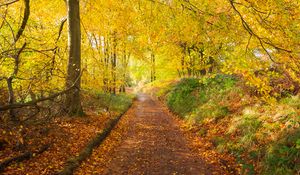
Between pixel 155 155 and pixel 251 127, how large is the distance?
123 inches

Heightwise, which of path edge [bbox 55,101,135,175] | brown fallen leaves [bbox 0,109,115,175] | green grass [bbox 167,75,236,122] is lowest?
path edge [bbox 55,101,135,175]

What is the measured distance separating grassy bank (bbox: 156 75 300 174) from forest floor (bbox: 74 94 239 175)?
0.49 m

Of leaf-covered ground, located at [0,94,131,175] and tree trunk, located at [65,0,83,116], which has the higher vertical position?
tree trunk, located at [65,0,83,116]

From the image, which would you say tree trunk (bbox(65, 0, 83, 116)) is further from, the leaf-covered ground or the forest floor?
the forest floor

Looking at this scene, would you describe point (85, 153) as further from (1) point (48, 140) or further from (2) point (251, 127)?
(2) point (251, 127)

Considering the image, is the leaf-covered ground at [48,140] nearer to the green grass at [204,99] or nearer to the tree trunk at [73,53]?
the tree trunk at [73,53]

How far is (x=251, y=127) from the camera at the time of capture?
26.0 feet

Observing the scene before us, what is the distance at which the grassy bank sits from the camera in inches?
229

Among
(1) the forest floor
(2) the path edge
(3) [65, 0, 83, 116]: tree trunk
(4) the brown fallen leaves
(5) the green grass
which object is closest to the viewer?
(4) the brown fallen leaves

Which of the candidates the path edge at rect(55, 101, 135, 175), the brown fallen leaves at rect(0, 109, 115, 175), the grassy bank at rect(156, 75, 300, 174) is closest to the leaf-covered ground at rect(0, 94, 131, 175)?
the brown fallen leaves at rect(0, 109, 115, 175)

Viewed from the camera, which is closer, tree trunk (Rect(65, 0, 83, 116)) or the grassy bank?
the grassy bank

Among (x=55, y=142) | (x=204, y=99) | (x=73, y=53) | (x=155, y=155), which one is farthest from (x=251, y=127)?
(x=73, y=53)

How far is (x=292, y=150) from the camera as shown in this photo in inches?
219

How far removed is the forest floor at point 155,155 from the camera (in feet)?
22.8
